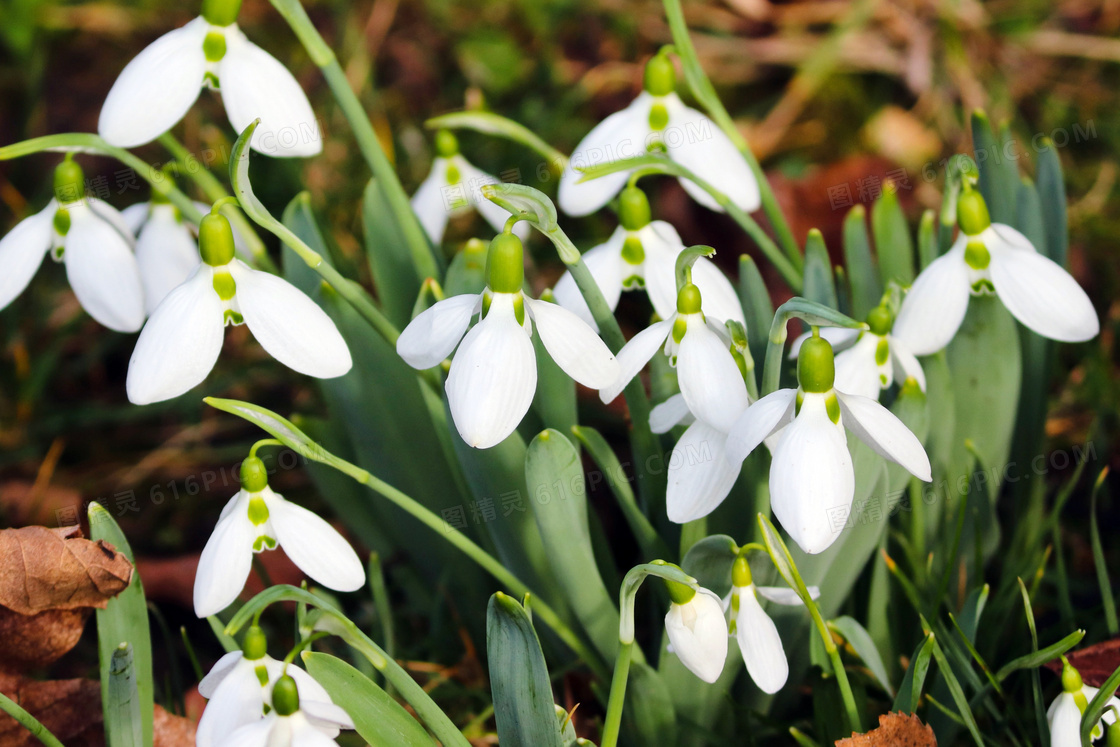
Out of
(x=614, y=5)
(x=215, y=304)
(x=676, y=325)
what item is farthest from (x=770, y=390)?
(x=614, y=5)

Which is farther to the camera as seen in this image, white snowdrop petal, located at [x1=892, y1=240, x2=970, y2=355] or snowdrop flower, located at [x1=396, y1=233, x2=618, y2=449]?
white snowdrop petal, located at [x1=892, y1=240, x2=970, y2=355]

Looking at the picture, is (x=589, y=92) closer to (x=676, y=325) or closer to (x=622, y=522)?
(x=622, y=522)

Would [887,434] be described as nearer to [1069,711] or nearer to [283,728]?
[1069,711]

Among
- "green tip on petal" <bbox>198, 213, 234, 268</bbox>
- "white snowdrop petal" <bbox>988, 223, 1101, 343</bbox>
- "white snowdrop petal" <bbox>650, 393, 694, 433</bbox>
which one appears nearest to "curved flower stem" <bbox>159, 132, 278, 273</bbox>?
"green tip on petal" <bbox>198, 213, 234, 268</bbox>

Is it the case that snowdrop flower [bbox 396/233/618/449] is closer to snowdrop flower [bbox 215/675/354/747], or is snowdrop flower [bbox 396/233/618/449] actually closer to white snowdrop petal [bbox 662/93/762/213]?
snowdrop flower [bbox 215/675/354/747]

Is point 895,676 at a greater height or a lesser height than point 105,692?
lesser

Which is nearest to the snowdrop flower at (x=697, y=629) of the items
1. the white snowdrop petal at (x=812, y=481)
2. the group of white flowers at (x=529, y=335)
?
the group of white flowers at (x=529, y=335)

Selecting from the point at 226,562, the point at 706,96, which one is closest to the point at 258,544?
the point at 226,562
